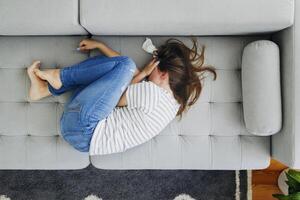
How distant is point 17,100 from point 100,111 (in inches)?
13.2

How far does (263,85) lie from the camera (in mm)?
1222

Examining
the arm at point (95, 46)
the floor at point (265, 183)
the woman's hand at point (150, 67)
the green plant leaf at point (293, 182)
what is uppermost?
the arm at point (95, 46)

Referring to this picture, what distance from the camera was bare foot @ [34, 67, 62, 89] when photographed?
4.14 feet

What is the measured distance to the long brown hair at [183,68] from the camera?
1.24 meters

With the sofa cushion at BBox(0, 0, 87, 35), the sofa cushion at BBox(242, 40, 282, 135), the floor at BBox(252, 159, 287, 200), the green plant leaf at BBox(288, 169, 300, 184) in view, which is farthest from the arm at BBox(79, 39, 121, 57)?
the floor at BBox(252, 159, 287, 200)

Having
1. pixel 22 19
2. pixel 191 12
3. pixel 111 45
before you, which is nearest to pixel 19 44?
pixel 22 19

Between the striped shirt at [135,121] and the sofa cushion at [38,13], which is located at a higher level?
the sofa cushion at [38,13]

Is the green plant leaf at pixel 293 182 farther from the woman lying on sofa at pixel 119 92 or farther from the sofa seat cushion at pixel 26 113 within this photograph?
the sofa seat cushion at pixel 26 113

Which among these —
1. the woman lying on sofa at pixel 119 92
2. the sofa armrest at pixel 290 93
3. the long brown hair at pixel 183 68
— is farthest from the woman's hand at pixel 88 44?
the sofa armrest at pixel 290 93

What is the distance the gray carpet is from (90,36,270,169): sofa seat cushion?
0.33 meters

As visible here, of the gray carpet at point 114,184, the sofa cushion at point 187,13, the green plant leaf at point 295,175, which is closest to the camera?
the sofa cushion at point 187,13

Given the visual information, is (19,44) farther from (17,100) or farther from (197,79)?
(197,79)

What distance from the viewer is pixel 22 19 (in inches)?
46.5

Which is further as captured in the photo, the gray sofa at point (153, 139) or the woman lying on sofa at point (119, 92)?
the gray sofa at point (153, 139)
